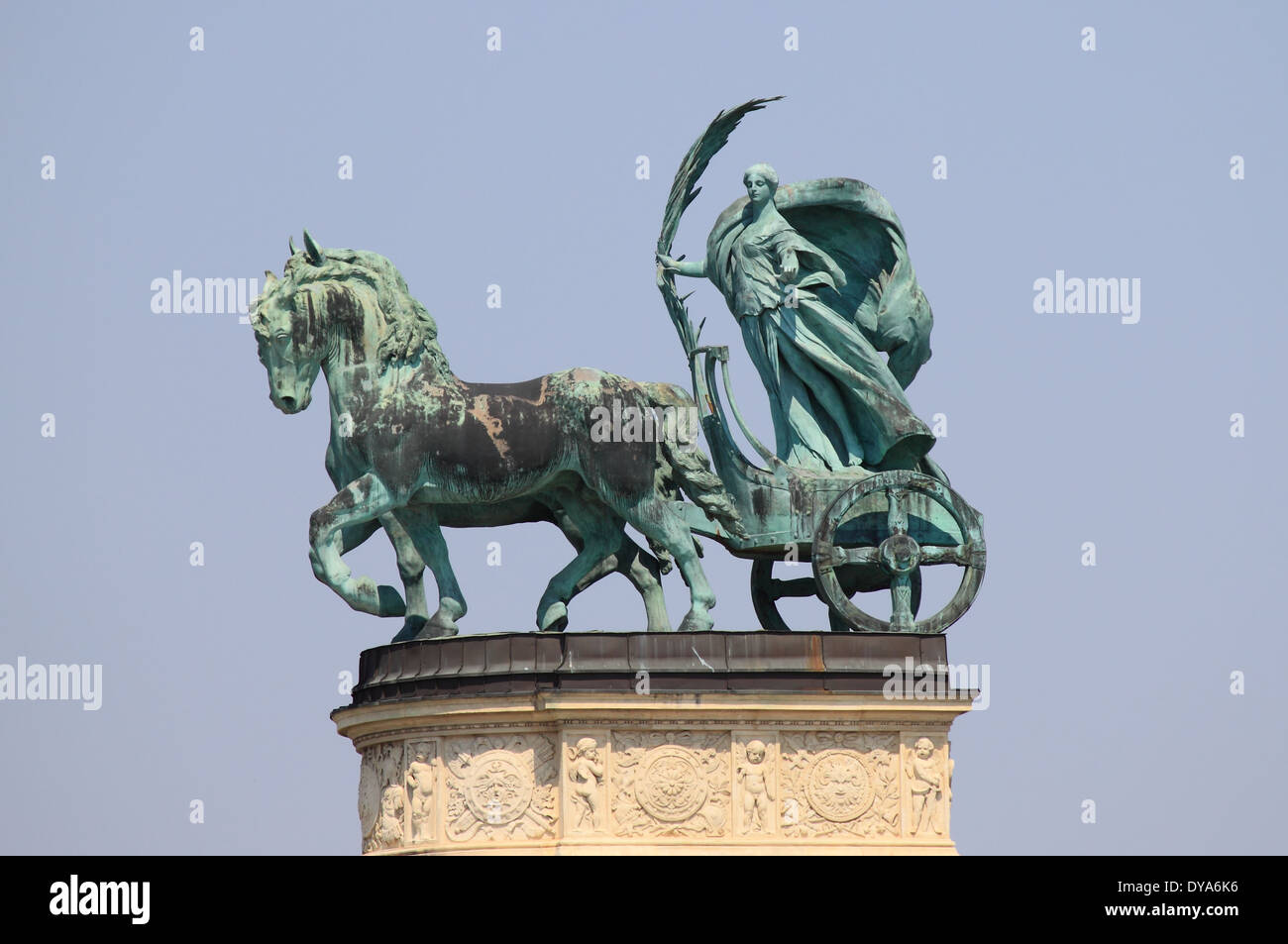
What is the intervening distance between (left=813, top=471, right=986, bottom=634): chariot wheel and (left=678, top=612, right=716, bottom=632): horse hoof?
1.10m

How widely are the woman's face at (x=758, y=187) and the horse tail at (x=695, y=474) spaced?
214 cm

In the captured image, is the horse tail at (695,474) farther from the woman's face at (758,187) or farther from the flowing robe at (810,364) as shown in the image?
the woman's face at (758,187)

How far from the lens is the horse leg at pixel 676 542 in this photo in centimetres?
2559

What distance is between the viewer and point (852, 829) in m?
24.5

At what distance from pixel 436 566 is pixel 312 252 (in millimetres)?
3159

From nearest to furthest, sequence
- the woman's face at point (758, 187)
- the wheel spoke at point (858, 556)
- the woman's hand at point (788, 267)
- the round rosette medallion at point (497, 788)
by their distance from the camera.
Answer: the round rosette medallion at point (497, 788), the wheel spoke at point (858, 556), the woman's hand at point (788, 267), the woman's face at point (758, 187)

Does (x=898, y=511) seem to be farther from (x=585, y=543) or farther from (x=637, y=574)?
(x=585, y=543)

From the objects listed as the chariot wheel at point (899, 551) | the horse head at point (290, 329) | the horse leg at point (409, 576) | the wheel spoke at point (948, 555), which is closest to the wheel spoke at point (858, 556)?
the chariot wheel at point (899, 551)

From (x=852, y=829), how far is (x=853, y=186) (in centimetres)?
635

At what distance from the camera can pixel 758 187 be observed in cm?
2639
